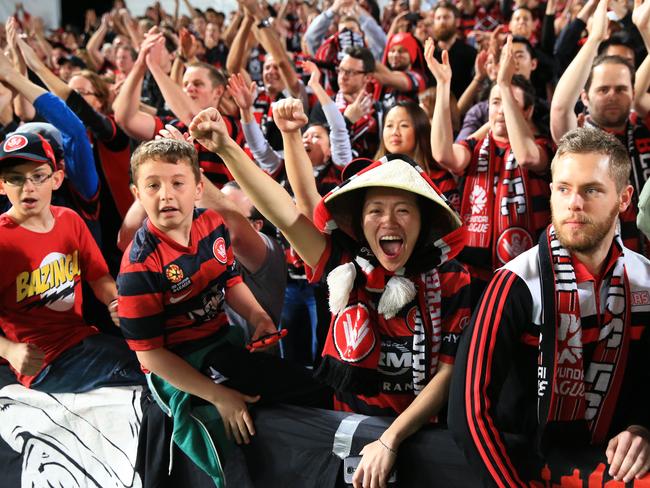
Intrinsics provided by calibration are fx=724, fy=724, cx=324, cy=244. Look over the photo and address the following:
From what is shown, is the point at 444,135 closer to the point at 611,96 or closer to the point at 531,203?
the point at 531,203

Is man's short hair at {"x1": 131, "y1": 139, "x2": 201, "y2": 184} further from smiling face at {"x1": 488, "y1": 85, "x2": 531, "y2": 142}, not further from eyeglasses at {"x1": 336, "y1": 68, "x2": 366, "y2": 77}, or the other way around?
eyeglasses at {"x1": 336, "y1": 68, "x2": 366, "y2": 77}

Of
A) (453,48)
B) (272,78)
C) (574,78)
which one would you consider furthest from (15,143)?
(453,48)

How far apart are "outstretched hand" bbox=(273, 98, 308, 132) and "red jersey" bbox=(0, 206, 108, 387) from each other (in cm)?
101

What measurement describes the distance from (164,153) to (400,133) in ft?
4.66

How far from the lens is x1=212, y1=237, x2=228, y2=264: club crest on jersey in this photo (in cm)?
232

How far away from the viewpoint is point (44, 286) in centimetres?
254

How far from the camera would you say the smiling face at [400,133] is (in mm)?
3387

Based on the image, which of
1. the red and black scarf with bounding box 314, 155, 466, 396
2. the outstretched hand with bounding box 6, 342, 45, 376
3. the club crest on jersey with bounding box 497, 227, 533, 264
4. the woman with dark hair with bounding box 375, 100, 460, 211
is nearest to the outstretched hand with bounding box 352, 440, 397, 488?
the red and black scarf with bounding box 314, 155, 466, 396

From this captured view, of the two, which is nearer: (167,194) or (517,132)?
(167,194)

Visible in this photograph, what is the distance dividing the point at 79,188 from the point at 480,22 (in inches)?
208

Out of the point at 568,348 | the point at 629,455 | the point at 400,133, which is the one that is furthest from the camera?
the point at 400,133

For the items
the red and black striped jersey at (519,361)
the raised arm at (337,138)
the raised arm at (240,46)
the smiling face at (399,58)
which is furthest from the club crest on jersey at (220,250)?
the smiling face at (399,58)

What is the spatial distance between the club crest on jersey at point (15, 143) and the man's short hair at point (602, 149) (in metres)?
1.84

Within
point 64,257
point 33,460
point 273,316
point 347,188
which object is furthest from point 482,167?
point 33,460
